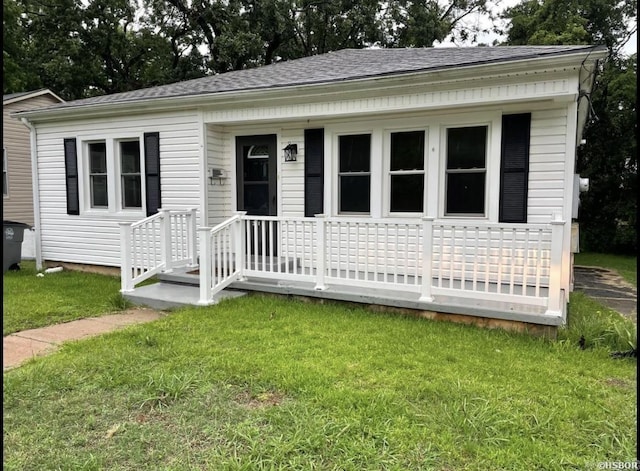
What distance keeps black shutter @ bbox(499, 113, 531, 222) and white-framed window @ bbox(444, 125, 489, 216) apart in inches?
9.0

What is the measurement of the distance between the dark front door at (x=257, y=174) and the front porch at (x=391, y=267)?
2.36ft

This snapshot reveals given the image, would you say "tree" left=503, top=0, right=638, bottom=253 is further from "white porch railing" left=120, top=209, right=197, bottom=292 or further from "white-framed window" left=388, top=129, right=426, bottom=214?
A: "white porch railing" left=120, top=209, right=197, bottom=292

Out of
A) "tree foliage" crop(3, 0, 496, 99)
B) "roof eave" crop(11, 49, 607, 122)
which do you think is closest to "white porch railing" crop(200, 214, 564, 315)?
"roof eave" crop(11, 49, 607, 122)

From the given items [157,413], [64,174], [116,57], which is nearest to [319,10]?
[116,57]

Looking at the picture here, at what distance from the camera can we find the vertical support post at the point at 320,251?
5.38m

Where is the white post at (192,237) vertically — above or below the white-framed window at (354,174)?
below

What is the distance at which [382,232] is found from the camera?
6.06 meters

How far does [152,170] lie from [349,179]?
3.26m

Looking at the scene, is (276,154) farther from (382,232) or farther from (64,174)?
(64,174)

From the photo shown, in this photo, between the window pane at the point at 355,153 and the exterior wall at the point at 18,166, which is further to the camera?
the exterior wall at the point at 18,166

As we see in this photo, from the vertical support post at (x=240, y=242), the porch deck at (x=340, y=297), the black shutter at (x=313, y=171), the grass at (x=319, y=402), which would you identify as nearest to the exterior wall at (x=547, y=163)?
the porch deck at (x=340, y=297)

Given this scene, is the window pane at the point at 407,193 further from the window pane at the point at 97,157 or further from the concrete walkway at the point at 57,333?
the window pane at the point at 97,157

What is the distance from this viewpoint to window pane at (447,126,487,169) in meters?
5.62

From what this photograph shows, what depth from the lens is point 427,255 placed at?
4797 mm
